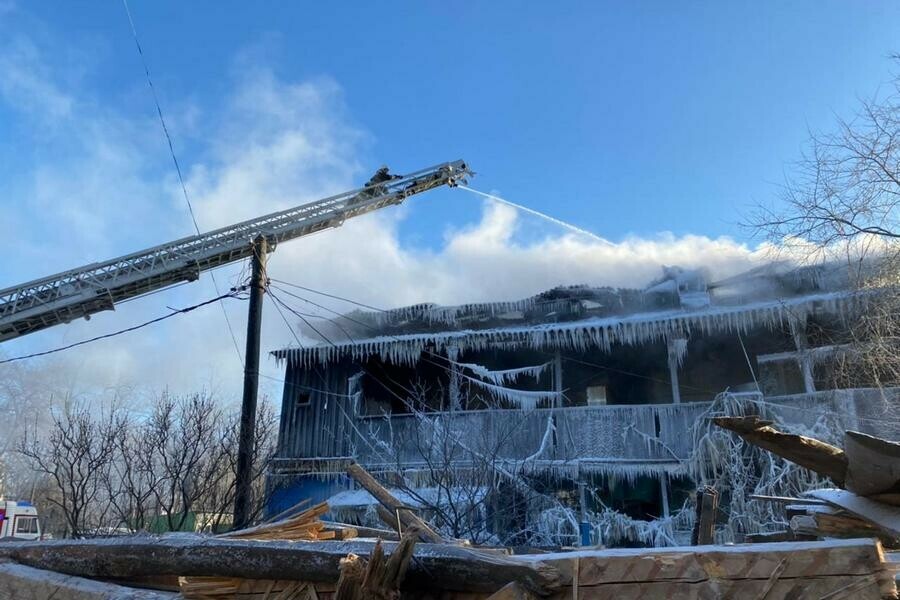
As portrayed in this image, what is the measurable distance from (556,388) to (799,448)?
1470 centimetres

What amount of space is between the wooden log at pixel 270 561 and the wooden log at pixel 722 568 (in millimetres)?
131

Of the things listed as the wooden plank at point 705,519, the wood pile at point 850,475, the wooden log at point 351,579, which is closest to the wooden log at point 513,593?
the wooden log at point 351,579

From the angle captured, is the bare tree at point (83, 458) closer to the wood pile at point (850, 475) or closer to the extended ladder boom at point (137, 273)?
the extended ladder boom at point (137, 273)

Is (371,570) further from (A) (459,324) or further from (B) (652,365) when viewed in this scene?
(B) (652,365)

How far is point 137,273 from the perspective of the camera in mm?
16328

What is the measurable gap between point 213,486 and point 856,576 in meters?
14.9

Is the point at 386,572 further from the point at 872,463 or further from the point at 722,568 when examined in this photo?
the point at 872,463

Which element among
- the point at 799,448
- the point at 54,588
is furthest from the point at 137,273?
the point at 799,448

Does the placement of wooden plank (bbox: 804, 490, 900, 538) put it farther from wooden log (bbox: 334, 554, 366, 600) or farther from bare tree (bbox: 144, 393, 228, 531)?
bare tree (bbox: 144, 393, 228, 531)

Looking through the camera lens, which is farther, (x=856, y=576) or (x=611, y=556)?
(x=611, y=556)

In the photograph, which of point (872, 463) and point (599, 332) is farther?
point (599, 332)

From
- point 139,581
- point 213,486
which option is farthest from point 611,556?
point 213,486

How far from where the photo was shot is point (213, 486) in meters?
15.1

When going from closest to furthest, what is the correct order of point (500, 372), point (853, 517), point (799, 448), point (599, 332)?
point (853, 517) < point (799, 448) < point (599, 332) < point (500, 372)
